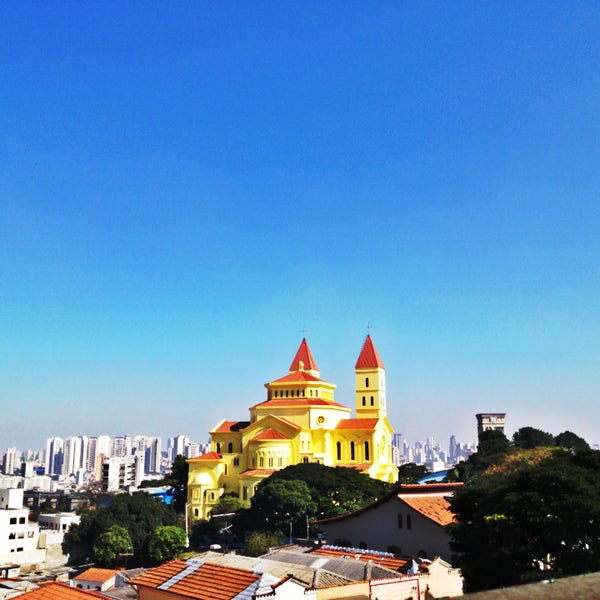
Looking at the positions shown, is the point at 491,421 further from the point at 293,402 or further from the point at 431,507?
the point at 431,507

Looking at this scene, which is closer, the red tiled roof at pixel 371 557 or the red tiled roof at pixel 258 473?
the red tiled roof at pixel 371 557

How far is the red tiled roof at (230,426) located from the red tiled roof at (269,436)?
16.3ft

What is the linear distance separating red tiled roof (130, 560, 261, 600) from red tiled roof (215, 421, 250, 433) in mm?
41366

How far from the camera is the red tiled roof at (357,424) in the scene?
2096 inches

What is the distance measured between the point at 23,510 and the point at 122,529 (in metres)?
11.9

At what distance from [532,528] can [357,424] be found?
38.6 meters

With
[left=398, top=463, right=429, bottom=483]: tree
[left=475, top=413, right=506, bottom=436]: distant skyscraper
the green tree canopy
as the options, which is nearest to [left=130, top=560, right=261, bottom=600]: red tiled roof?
the green tree canopy

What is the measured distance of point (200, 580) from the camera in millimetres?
13227

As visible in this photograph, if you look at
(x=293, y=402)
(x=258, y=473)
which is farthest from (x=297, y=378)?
(x=258, y=473)

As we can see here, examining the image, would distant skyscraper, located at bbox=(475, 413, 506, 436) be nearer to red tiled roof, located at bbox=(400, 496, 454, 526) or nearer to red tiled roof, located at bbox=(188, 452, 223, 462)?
red tiled roof, located at bbox=(188, 452, 223, 462)

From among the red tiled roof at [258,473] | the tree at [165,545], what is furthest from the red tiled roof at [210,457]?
the tree at [165,545]

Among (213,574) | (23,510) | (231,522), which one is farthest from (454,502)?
(23,510)

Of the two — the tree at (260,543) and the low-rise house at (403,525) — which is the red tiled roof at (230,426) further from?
the low-rise house at (403,525)

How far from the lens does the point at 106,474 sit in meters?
100
